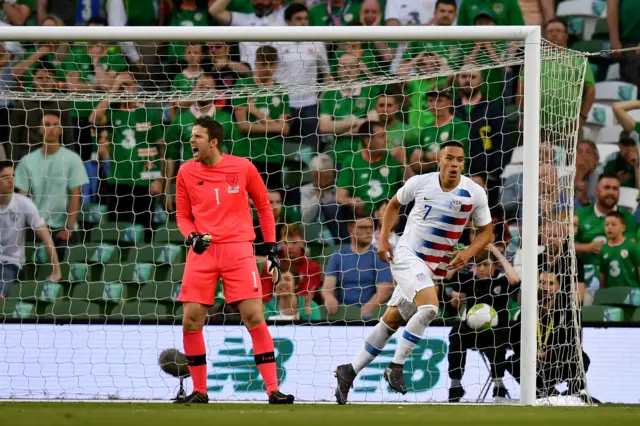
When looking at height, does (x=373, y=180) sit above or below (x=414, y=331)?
above

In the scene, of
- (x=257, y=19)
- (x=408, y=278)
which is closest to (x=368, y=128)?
(x=257, y=19)

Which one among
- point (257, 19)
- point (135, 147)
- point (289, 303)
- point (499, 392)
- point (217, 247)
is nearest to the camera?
point (217, 247)

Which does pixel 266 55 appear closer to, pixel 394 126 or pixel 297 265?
pixel 394 126

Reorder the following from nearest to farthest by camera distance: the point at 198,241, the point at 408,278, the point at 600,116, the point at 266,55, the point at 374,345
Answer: the point at 198,241, the point at 408,278, the point at 374,345, the point at 266,55, the point at 600,116

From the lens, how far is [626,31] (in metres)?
10.2

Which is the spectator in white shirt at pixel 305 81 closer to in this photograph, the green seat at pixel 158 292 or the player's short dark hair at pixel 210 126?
the green seat at pixel 158 292

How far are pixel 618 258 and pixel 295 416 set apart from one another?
4575mm

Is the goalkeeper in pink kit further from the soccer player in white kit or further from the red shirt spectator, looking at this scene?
the red shirt spectator

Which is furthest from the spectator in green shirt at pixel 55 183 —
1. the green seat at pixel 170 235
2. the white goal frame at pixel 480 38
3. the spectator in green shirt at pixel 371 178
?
the spectator in green shirt at pixel 371 178

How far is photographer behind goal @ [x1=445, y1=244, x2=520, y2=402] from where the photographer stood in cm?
744

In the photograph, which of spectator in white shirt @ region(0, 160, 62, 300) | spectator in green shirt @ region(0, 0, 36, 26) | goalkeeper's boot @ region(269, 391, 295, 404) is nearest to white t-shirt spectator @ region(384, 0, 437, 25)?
spectator in green shirt @ region(0, 0, 36, 26)

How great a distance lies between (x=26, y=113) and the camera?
29.1 feet

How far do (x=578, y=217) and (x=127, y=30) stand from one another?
14.4 feet

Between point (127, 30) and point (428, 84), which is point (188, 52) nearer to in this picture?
point (428, 84)
